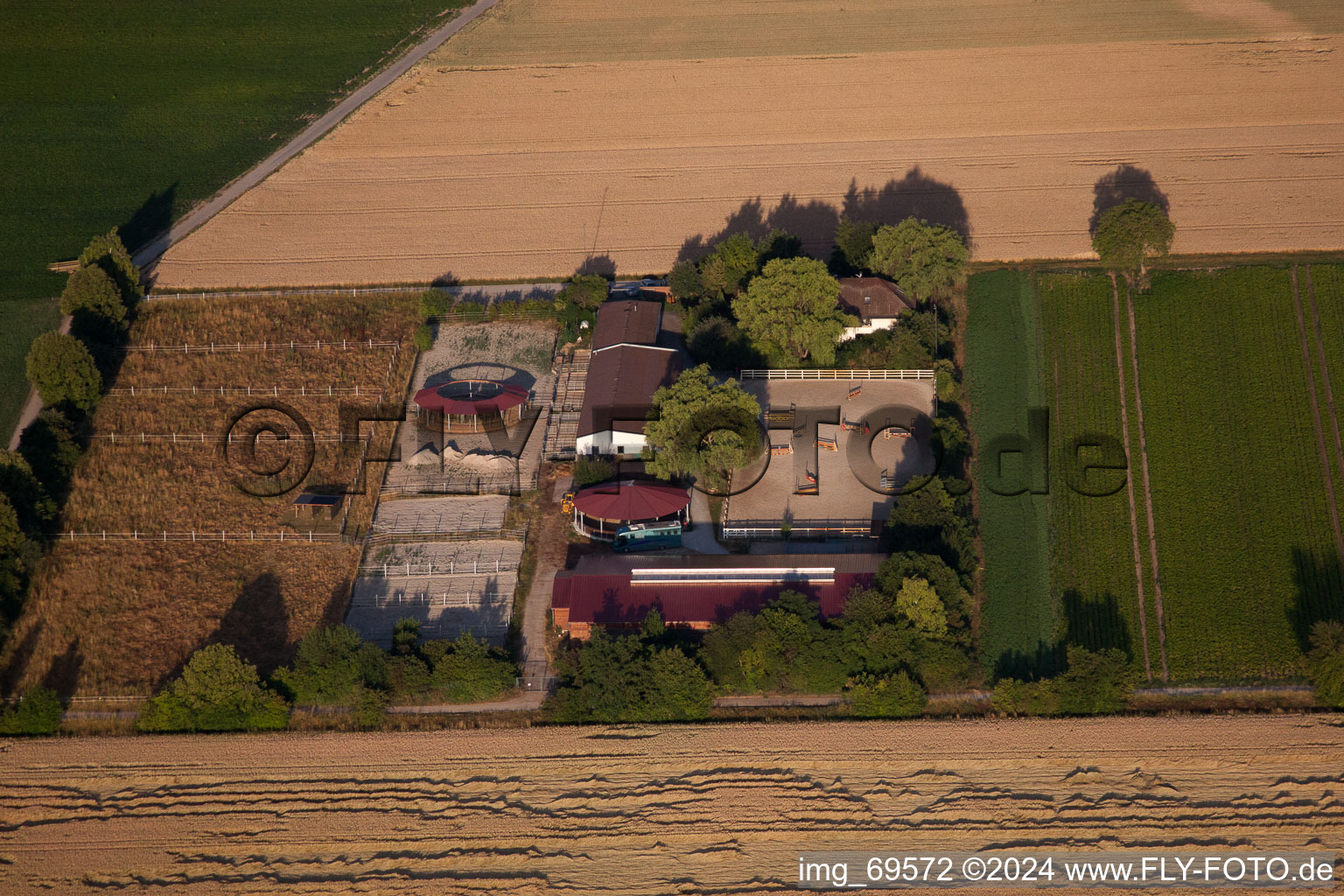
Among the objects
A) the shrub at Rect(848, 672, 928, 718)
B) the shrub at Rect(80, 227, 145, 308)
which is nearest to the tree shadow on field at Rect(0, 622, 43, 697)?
the shrub at Rect(80, 227, 145, 308)

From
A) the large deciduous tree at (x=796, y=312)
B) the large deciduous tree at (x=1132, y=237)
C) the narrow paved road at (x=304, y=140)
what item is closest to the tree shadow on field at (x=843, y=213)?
the large deciduous tree at (x=1132, y=237)

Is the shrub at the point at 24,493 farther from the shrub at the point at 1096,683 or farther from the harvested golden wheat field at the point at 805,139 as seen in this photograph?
the shrub at the point at 1096,683

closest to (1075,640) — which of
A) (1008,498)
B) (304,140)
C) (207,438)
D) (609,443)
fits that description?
(1008,498)

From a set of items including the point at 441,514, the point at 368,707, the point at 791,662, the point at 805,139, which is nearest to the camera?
the point at 791,662

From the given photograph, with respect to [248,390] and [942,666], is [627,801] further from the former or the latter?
[248,390]

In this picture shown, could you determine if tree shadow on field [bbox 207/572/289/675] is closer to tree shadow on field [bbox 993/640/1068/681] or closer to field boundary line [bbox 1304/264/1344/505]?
tree shadow on field [bbox 993/640/1068/681]

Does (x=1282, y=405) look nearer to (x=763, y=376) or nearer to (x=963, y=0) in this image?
(x=763, y=376)
